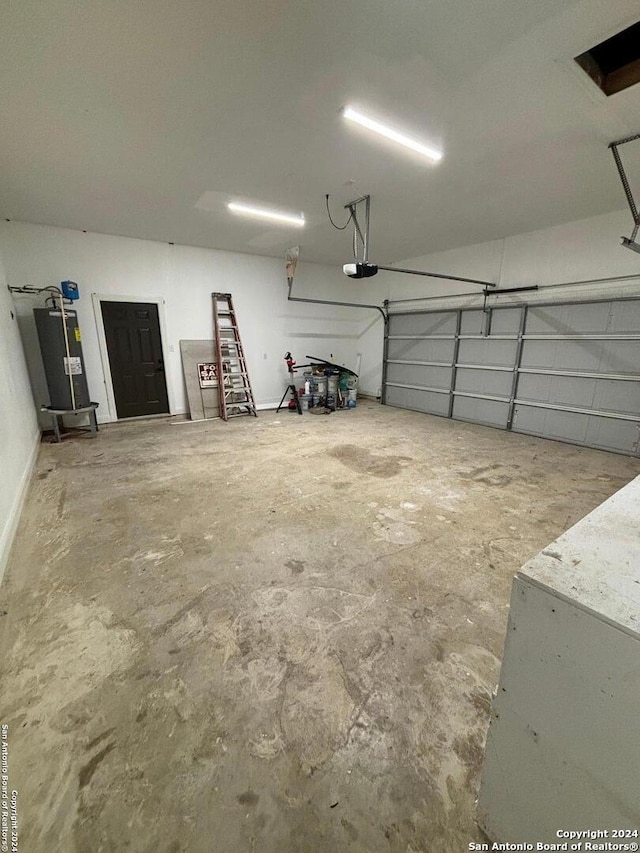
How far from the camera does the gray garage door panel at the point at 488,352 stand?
5359 mm

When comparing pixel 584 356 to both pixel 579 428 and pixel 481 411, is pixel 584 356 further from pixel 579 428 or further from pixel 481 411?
pixel 481 411

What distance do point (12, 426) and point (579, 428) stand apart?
6695 mm

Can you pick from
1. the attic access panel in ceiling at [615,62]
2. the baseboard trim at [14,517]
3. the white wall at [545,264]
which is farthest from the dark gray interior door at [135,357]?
the attic access panel in ceiling at [615,62]

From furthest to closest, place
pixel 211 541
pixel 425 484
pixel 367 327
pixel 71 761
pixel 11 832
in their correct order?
pixel 367 327
pixel 425 484
pixel 211 541
pixel 71 761
pixel 11 832

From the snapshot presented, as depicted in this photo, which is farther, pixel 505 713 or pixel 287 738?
pixel 287 738

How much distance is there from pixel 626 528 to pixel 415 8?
8.05 feet

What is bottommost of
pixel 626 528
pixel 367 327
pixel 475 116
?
pixel 626 528

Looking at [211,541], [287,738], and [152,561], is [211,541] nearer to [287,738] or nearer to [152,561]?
[152,561]

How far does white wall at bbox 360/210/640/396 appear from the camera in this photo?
425cm

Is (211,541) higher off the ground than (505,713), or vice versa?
(505,713)

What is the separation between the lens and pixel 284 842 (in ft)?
3.12

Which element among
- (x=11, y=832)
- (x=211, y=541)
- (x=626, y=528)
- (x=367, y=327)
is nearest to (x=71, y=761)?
(x=11, y=832)

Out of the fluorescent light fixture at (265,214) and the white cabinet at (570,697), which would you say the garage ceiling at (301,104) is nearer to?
the fluorescent light fixture at (265,214)

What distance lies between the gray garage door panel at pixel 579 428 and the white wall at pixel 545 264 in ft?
5.34
